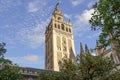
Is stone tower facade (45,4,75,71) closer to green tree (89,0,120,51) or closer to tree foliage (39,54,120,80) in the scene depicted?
tree foliage (39,54,120,80)

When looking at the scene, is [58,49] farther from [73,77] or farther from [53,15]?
[73,77]

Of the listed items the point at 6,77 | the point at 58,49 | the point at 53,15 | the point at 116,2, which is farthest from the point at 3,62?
the point at 53,15

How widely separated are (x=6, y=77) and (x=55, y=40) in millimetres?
66876

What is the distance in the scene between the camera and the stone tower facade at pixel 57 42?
82.1 meters

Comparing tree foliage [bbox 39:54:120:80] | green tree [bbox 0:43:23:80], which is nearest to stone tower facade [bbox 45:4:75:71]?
tree foliage [bbox 39:54:120:80]

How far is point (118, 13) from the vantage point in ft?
39.3

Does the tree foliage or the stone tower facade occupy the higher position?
the stone tower facade

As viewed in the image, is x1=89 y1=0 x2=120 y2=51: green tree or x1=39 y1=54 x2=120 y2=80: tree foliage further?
x1=39 y1=54 x2=120 y2=80: tree foliage

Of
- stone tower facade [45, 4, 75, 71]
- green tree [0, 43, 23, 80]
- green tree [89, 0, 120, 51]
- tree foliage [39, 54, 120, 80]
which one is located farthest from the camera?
stone tower facade [45, 4, 75, 71]

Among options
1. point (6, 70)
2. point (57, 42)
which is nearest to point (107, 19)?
point (6, 70)

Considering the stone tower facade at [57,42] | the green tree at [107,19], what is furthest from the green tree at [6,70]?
the stone tower facade at [57,42]

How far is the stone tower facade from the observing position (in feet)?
269

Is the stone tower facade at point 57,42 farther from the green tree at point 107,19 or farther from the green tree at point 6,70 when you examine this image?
the green tree at point 107,19

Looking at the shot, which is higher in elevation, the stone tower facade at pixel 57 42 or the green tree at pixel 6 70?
the stone tower facade at pixel 57 42
